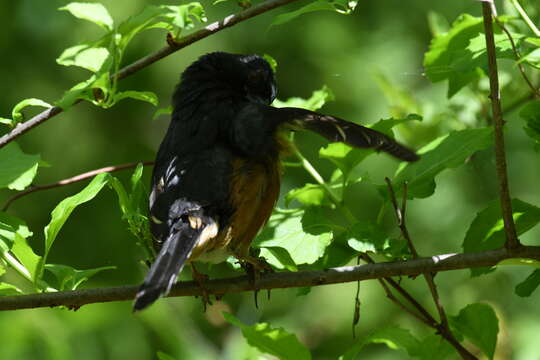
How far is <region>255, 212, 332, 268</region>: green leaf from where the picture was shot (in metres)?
2.37

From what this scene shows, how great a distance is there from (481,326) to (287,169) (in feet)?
9.28

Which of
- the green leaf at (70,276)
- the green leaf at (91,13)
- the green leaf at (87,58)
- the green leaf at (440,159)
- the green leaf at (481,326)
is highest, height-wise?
the green leaf at (91,13)

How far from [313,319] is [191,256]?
2356 millimetres

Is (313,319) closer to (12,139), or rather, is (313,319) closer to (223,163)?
(223,163)

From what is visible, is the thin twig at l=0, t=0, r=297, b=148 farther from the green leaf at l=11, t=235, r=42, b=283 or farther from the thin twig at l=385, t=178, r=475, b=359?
the thin twig at l=385, t=178, r=475, b=359

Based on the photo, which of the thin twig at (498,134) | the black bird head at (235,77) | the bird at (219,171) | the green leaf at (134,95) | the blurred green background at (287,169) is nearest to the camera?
the thin twig at (498,134)

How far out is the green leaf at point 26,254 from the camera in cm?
221

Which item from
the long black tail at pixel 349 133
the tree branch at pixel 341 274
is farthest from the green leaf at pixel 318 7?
the tree branch at pixel 341 274

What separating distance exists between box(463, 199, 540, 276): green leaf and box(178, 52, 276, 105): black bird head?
1.09 m

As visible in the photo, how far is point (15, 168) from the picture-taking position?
7.66ft

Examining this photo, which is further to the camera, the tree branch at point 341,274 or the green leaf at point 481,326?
the green leaf at point 481,326

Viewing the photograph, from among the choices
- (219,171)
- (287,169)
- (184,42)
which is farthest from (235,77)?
(287,169)

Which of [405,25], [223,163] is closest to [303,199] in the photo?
[223,163]

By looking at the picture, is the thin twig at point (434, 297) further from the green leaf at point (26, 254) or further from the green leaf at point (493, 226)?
the green leaf at point (26, 254)
